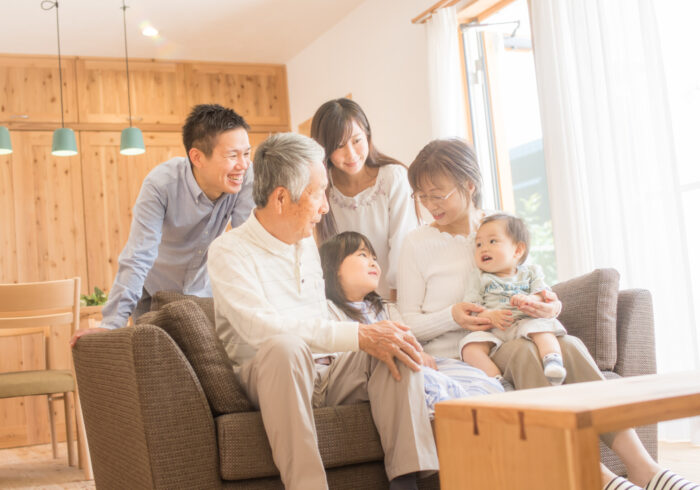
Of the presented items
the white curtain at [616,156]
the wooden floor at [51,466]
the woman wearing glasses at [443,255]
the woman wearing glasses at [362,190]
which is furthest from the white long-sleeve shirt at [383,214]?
the white curtain at [616,156]

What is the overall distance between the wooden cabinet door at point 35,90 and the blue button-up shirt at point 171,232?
3733 millimetres

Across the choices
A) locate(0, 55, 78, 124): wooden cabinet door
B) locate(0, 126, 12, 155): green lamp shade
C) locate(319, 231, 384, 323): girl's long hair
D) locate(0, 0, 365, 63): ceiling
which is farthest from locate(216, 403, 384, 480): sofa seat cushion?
locate(0, 55, 78, 124): wooden cabinet door

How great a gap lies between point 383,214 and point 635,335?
0.92 metres

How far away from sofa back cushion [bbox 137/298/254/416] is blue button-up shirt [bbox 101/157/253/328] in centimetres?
59

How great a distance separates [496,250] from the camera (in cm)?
230

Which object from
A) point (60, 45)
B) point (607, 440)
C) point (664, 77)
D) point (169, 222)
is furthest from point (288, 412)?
point (60, 45)

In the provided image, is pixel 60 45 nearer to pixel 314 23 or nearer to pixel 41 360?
pixel 314 23

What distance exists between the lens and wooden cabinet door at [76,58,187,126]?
6207 mm

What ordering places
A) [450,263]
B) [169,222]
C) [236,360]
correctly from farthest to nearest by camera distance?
[169,222] → [450,263] → [236,360]

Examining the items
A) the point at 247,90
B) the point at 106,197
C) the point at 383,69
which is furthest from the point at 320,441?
the point at 247,90

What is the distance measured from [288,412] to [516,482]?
26.0 inches

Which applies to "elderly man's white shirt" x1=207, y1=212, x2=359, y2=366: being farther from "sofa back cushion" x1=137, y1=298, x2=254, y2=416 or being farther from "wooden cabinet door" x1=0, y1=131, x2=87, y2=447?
"wooden cabinet door" x1=0, y1=131, x2=87, y2=447

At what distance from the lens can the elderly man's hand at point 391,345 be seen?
1.77m

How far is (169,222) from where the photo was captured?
2.77 metres
